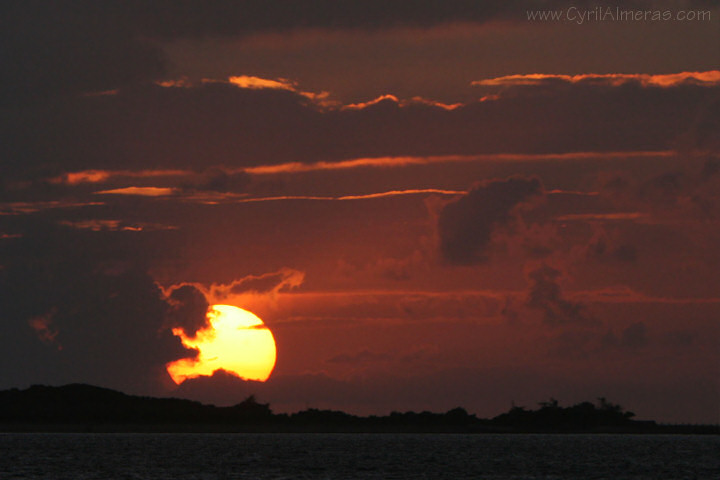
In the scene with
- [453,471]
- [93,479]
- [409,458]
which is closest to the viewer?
[93,479]

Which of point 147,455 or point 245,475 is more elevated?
point 147,455

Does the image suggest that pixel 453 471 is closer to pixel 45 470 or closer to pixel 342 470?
pixel 342 470

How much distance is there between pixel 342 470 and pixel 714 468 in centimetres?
6057

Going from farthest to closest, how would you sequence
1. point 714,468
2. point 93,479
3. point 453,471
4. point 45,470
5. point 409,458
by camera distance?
point 409,458 → point 714,468 → point 453,471 → point 45,470 → point 93,479

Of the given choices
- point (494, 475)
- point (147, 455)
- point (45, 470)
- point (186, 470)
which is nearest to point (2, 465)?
point (45, 470)

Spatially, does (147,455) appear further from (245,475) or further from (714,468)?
(714,468)

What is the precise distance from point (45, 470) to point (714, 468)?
99.3 meters

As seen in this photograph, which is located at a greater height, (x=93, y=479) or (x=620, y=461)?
(x=620, y=461)

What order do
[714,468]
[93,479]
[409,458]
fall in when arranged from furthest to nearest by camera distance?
[409,458]
[714,468]
[93,479]

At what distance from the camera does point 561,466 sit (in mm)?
170375

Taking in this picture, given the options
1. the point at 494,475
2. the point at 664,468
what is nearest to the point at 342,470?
the point at 494,475

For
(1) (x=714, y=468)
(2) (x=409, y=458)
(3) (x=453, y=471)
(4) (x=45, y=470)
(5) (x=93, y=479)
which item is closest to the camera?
(5) (x=93, y=479)

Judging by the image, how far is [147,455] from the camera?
19812 centimetres

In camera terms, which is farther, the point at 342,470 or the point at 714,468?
the point at 714,468
